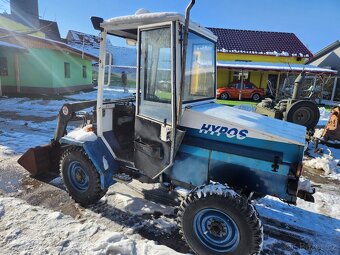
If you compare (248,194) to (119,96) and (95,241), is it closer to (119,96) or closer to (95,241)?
(95,241)

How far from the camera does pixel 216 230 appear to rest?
2.91 metres

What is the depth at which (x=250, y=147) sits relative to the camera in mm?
2869

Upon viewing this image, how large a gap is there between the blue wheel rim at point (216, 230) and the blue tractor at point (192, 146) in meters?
0.01

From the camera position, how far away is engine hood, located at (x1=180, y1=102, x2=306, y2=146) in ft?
9.18

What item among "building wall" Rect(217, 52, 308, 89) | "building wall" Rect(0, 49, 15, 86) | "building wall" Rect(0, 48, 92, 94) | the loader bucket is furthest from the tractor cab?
"building wall" Rect(217, 52, 308, 89)

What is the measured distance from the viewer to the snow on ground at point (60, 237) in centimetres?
299

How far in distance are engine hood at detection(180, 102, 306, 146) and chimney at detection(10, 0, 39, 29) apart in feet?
121

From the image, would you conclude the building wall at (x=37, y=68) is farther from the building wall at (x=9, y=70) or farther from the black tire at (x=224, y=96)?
the black tire at (x=224, y=96)

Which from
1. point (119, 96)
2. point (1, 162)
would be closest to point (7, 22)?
point (1, 162)

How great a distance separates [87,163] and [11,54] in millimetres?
17051

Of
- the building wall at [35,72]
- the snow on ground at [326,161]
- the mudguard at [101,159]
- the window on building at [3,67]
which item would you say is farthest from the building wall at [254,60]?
the mudguard at [101,159]

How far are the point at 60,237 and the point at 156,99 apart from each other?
2005 millimetres

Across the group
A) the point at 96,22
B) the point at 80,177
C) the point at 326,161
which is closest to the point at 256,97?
the point at 326,161

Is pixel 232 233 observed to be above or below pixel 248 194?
below
